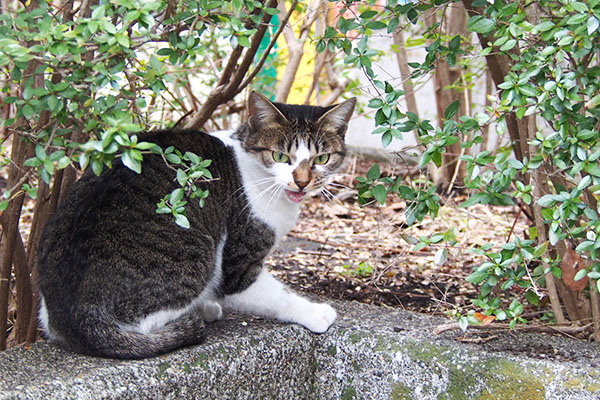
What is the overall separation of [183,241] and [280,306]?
1.52 ft

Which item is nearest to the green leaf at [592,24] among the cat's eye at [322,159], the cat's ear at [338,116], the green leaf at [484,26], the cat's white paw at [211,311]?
the green leaf at [484,26]

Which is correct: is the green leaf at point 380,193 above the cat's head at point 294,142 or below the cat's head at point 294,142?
below

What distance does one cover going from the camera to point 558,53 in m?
1.88

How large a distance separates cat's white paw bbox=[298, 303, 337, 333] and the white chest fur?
0.32 m

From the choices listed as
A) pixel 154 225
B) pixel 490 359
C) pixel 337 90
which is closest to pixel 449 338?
pixel 490 359

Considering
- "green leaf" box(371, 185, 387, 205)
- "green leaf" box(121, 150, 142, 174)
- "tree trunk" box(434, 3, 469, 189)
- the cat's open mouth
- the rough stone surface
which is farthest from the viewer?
"tree trunk" box(434, 3, 469, 189)

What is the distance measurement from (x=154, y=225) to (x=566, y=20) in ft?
4.66

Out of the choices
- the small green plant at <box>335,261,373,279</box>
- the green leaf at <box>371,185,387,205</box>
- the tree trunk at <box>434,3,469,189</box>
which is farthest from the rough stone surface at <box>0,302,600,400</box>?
the tree trunk at <box>434,3,469,189</box>

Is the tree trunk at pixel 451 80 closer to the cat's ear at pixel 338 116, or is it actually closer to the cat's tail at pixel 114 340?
the cat's ear at pixel 338 116

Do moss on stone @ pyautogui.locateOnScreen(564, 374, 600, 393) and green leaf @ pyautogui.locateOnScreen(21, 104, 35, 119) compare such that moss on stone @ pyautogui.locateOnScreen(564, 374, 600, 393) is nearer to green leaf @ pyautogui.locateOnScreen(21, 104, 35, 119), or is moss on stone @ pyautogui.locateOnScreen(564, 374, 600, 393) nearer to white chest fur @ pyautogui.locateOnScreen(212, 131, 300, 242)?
white chest fur @ pyautogui.locateOnScreen(212, 131, 300, 242)

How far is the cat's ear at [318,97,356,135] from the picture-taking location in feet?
8.59

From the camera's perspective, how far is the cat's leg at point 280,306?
247cm

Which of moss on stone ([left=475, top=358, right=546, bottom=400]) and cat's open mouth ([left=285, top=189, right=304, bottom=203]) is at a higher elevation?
cat's open mouth ([left=285, top=189, right=304, bottom=203])

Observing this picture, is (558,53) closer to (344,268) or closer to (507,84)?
(507,84)
